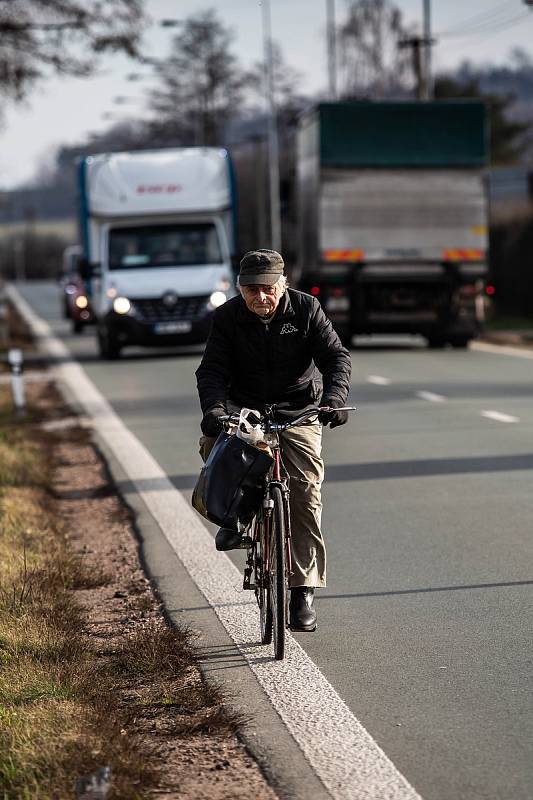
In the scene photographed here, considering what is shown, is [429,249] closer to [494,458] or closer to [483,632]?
[494,458]

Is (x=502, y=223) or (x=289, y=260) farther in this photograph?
(x=502, y=223)

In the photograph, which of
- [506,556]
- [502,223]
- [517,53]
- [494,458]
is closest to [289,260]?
[502,223]

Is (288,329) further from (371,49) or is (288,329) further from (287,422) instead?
(371,49)

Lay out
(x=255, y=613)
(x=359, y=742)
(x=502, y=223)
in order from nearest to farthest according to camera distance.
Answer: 1. (x=359, y=742)
2. (x=255, y=613)
3. (x=502, y=223)

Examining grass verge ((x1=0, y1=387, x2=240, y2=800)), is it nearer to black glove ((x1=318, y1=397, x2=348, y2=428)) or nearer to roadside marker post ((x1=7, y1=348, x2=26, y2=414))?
black glove ((x1=318, y1=397, x2=348, y2=428))

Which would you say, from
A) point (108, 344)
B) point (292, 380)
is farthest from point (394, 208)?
point (292, 380)

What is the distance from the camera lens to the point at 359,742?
5.39 metres

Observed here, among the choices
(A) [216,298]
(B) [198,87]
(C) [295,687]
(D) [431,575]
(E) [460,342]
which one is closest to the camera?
(C) [295,687]

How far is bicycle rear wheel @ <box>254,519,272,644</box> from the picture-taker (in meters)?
6.64

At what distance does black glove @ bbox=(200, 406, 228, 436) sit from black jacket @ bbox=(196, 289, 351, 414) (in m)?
0.07

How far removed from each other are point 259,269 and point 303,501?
3.21 ft

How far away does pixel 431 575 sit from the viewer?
834 centimetres

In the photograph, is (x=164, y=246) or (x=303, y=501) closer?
(x=303, y=501)

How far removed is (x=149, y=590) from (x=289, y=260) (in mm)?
25443
